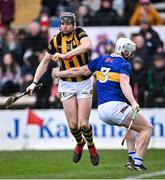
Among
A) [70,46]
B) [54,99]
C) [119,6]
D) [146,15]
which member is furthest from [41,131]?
[70,46]

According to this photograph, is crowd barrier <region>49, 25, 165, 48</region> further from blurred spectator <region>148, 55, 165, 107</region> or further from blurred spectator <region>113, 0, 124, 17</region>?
blurred spectator <region>113, 0, 124, 17</region>

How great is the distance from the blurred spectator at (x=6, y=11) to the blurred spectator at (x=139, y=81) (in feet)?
14.6

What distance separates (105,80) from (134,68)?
7.32m

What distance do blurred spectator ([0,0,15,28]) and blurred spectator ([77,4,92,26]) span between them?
1878mm

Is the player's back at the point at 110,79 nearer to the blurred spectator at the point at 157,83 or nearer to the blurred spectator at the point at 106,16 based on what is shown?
the blurred spectator at the point at 157,83

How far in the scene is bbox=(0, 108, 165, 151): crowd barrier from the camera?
2069cm

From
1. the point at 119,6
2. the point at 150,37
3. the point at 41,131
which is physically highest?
the point at 119,6

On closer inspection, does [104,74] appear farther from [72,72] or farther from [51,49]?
[51,49]

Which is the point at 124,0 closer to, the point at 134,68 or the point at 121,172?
the point at 134,68

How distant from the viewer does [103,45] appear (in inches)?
875

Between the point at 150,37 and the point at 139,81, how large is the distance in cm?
136

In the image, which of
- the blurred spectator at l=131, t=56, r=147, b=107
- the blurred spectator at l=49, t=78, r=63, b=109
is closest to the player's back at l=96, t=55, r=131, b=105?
the blurred spectator at l=131, t=56, r=147, b=107

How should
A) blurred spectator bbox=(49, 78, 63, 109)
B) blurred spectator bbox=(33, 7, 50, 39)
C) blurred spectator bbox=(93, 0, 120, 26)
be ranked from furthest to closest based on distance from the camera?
blurred spectator bbox=(93, 0, 120, 26) < blurred spectator bbox=(33, 7, 50, 39) < blurred spectator bbox=(49, 78, 63, 109)

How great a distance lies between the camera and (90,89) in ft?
50.5
